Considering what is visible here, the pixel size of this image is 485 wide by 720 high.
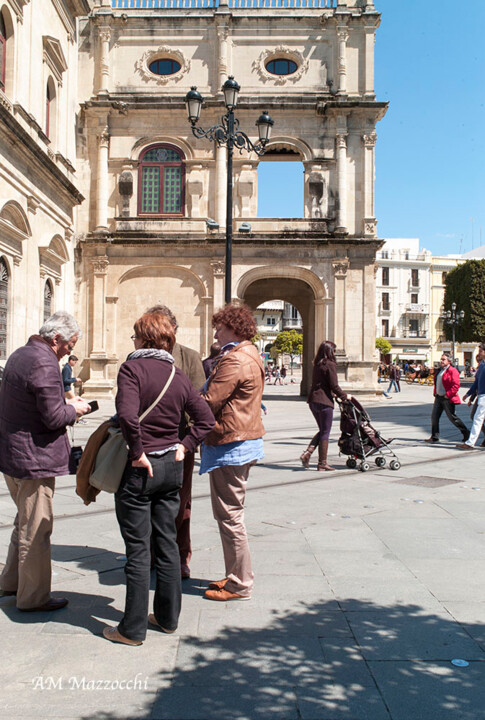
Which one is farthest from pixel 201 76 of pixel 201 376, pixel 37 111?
pixel 201 376

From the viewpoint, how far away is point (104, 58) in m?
26.3

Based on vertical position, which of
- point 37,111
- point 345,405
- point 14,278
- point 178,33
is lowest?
point 345,405

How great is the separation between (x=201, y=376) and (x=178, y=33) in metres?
25.1

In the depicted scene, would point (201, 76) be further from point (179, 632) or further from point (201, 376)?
point (179, 632)

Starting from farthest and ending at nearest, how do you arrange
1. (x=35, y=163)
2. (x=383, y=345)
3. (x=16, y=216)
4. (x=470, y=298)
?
(x=383, y=345)
(x=470, y=298)
(x=35, y=163)
(x=16, y=216)

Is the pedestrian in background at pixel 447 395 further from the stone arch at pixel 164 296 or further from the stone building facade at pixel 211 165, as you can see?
the stone arch at pixel 164 296

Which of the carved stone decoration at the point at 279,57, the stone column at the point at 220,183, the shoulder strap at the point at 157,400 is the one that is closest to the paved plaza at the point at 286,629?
the shoulder strap at the point at 157,400

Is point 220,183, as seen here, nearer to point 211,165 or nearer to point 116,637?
point 211,165

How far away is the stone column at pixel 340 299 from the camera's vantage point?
2605 cm

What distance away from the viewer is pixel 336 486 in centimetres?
831

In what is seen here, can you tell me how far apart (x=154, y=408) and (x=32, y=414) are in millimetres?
815

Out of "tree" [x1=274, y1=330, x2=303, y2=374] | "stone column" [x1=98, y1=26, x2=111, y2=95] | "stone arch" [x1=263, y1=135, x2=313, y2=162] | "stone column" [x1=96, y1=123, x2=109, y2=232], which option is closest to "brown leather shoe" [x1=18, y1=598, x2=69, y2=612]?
"stone column" [x1=96, y1=123, x2=109, y2=232]

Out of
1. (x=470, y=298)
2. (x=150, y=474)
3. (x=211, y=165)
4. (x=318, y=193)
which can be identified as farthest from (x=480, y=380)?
(x=470, y=298)

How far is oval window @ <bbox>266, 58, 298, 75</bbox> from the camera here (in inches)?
1058
